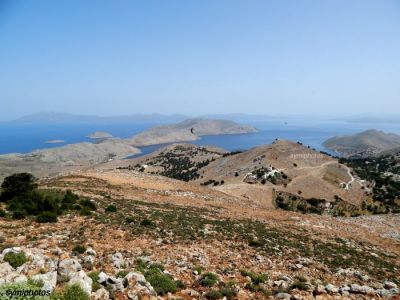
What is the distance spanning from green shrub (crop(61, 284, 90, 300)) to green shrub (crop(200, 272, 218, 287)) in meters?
5.00

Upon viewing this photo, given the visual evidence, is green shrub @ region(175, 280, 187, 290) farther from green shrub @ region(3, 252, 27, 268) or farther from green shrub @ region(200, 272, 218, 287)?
green shrub @ region(3, 252, 27, 268)

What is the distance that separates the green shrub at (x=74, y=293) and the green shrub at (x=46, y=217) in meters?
11.1

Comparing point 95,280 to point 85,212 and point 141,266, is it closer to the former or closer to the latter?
point 141,266

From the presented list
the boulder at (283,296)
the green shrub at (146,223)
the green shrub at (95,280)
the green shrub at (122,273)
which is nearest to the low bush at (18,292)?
the green shrub at (95,280)

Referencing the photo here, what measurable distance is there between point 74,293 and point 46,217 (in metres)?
11.8

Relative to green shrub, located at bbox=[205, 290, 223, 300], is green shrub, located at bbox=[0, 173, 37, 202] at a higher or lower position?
higher

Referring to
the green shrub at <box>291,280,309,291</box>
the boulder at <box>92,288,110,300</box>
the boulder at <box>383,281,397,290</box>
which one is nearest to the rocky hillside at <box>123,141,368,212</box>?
the boulder at <box>383,281,397,290</box>

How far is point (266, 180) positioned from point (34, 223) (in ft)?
211

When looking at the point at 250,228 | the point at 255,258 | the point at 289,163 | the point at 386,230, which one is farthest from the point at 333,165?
the point at 255,258

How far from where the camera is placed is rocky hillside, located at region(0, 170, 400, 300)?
11273mm

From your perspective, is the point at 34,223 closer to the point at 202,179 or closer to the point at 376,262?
the point at 376,262

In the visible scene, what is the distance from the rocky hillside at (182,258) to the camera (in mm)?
11273

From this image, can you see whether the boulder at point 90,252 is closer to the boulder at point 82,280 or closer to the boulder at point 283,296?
the boulder at point 82,280

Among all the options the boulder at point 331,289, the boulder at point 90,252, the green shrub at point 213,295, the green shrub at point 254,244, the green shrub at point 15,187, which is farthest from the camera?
the green shrub at point 15,187
